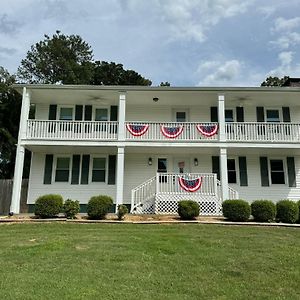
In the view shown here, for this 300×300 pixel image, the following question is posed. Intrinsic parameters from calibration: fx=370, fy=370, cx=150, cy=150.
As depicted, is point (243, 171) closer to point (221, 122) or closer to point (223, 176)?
point (223, 176)

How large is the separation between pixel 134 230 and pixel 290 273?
5.52m

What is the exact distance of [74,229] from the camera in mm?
11711

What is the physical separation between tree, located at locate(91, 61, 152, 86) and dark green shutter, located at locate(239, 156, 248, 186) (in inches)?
830

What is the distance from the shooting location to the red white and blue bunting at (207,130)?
17422 mm

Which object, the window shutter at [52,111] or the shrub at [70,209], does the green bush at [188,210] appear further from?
the window shutter at [52,111]

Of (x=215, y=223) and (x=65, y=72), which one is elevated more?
(x=65, y=72)

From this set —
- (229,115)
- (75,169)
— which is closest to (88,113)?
(75,169)

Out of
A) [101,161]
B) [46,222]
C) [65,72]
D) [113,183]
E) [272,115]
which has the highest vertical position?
[65,72]

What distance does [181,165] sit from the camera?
63.2ft

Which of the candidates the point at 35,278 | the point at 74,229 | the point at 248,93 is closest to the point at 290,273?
the point at 35,278

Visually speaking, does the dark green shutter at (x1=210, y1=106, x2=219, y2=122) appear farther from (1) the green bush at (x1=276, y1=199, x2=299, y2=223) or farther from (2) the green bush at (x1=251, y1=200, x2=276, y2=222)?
(1) the green bush at (x1=276, y1=199, x2=299, y2=223)

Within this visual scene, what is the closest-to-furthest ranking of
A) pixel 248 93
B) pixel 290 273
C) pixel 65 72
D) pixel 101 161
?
pixel 290 273 < pixel 248 93 < pixel 101 161 < pixel 65 72

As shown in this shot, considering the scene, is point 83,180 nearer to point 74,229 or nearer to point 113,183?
point 113,183

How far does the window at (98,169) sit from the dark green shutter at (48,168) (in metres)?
2.17
